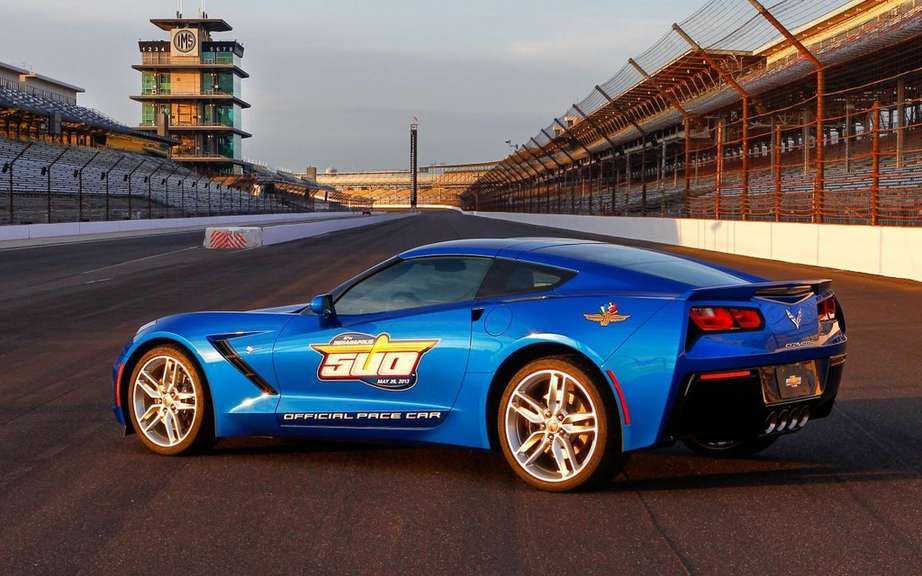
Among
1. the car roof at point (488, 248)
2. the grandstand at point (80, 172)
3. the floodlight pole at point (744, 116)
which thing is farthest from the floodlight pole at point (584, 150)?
the car roof at point (488, 248)

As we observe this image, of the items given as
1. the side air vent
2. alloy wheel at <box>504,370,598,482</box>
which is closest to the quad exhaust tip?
alloy wheel at <box>504,370,598,482</box>

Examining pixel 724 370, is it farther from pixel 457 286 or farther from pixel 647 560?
pixel 457 286

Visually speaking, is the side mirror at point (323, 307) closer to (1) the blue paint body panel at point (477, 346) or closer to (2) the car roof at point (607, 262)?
(1) the blue paint body panel at point (477, 346)

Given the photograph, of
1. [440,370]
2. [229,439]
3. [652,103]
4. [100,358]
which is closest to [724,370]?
[440,370]

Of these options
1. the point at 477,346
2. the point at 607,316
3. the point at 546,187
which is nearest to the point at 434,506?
the point at 477,346

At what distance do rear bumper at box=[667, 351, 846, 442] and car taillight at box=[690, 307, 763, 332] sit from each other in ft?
0.66

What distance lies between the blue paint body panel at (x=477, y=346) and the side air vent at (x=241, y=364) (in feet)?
0.04

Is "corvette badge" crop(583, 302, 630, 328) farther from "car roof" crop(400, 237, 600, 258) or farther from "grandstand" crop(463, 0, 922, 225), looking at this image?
"grandstand" crop(463, 0, 922, 225)

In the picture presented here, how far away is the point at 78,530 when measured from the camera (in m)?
4.36

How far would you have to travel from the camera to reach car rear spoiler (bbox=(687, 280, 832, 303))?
4594mm

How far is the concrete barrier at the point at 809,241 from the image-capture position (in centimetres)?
1806

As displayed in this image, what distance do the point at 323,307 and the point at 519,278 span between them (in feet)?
3.61

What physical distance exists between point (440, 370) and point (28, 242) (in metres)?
35.5

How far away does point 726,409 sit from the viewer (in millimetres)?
4508
